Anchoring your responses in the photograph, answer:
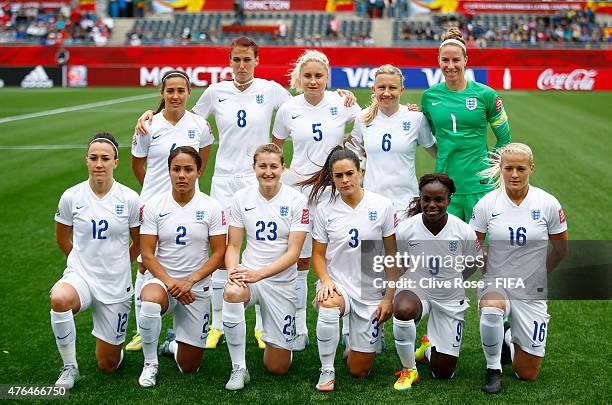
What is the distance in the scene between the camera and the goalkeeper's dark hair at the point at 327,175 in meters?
5.51

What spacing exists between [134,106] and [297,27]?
70.0ft

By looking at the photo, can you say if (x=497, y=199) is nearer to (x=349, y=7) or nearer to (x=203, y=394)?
(x=203, y=394)

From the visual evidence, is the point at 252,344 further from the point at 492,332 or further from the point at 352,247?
the point at 492,332

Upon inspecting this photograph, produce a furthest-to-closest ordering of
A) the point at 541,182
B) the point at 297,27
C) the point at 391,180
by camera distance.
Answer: the point at 297,27, the point at 541,182, the point at 391,180

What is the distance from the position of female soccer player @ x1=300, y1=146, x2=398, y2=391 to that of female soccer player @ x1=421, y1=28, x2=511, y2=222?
35.3 inches

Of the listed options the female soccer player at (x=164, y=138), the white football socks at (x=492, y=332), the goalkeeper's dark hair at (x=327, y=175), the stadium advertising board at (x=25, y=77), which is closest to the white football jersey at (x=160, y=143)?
the female soccer player at (x=164, y=138)

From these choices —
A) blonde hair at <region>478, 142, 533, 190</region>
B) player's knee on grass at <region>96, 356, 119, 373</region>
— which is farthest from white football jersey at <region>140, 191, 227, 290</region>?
blonde hair at <region>478, 142, 533, 190</region>

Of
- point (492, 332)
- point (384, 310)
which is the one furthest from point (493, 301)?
point (384, 310)

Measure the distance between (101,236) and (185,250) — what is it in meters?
0.61

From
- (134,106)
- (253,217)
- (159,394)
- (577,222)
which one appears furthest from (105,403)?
(134,106)

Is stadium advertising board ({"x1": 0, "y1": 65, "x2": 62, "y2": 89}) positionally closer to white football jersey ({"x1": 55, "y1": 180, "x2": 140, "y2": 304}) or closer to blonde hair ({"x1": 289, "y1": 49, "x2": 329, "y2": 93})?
blonde hair ({"x1": 289, "y1": 49, "x2": 329, "y2": 93})

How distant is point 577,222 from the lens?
10.2m

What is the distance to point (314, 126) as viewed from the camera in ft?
21.3

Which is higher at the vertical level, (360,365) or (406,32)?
(360,365)
